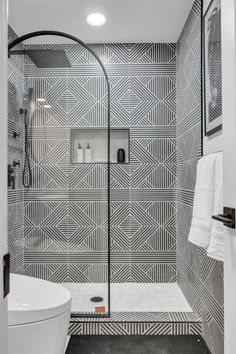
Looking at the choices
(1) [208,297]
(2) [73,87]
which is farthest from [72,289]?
(2) [73,87]

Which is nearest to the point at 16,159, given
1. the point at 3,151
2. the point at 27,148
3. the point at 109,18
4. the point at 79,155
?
the point at 27,148

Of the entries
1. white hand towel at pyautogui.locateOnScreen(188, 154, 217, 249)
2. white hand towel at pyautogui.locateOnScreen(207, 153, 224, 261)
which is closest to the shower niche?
white hand towel at pyautogui.locateOnScreen(188, 154, 217, 249)

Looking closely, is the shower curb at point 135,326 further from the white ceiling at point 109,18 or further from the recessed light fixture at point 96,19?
the recessed light fixture at point 96,19

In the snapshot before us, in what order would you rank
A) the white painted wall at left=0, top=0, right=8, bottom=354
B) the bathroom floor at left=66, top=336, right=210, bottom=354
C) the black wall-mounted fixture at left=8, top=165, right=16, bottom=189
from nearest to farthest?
the white painted wall at left=0, top=0, right=8, bottom=354 → the bathroom floor at left=66, top=336, right=210, bottom=354 → the black wall-mounted fixture at left=8, top=165, right=16, bottom=189

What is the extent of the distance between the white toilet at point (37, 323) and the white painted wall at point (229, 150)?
2.97 feet

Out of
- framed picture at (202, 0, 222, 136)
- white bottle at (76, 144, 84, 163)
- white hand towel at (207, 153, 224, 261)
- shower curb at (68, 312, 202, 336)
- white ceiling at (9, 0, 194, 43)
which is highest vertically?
white ceiling at (9, 0, 194, 43)

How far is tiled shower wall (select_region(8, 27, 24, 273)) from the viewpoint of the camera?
2.31 metres

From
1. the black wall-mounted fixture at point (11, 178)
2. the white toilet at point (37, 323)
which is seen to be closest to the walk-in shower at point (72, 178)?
the black wall-mounted fixture at point (11, 178)

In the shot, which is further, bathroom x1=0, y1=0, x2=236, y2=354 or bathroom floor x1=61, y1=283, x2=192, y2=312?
bathroom floor x1=61, y1=283, x2=192, y2=312

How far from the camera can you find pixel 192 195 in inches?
91.9

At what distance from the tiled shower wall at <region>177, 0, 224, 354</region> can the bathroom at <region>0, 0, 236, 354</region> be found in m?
0.01

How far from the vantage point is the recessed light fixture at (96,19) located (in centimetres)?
244

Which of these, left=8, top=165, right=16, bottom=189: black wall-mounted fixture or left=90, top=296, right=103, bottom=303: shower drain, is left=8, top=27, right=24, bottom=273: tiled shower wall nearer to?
left=8, top=165, right=16, bottom=189: black wall-mounted fixture

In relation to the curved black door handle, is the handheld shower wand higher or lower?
higher
